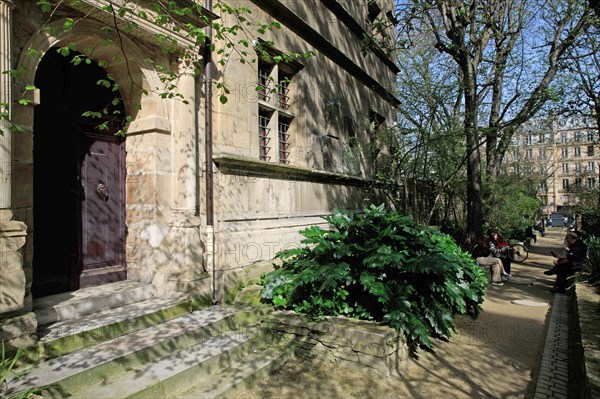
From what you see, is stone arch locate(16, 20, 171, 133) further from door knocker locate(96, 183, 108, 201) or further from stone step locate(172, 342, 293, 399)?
stone step locate(172, 342, 293, 399)

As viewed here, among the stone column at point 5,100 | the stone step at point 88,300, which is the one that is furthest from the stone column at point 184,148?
the stone column at point 5,100

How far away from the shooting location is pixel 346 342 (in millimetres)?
4156

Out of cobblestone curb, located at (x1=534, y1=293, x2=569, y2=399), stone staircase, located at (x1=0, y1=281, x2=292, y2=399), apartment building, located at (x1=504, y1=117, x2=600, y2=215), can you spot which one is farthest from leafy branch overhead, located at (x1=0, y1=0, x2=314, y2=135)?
apartment building, located at (x1=504, y1=117, x2=600, y2=215)

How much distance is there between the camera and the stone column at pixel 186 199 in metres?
4.89

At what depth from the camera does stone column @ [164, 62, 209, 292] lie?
489 cm

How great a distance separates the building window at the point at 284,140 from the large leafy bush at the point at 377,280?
269 centimetres

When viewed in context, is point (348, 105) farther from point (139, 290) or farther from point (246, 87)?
point (139, 290)

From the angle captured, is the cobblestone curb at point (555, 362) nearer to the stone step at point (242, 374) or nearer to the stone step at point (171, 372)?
the stone step at point (242, 374)

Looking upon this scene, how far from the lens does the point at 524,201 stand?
20.9 meters

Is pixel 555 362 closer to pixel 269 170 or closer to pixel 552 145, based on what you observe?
pixel 269 170

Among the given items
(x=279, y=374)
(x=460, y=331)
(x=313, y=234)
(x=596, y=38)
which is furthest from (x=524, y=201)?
(x=279, y=374)

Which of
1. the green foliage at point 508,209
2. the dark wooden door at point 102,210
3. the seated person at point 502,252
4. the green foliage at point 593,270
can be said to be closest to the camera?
the dark wooden door at point 102,210

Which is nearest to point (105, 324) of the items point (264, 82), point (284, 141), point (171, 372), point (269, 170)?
point (171, 372)

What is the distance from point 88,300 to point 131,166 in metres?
2.00
